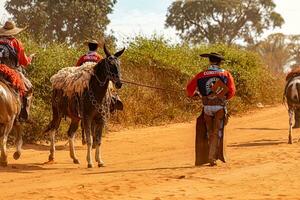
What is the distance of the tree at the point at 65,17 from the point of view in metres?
35.4

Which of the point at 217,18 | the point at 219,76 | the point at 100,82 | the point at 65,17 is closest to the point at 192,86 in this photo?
the point at 219,76

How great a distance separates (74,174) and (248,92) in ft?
58.3

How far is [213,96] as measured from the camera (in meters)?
10.9

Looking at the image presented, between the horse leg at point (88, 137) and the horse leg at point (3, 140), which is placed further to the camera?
the horse leg at point (88, 137)

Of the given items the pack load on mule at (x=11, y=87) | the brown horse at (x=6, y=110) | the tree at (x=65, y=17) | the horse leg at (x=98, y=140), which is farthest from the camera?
the tree at (x=65, y=17)

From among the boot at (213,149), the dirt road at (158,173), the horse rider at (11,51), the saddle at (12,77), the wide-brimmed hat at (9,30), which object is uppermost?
the wide-brimmed hat at (9,30)

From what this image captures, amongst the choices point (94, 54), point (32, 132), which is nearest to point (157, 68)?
point (32, 132)

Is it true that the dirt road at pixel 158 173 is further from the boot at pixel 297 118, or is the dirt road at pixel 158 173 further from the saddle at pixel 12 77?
the boot at pixel 297 118

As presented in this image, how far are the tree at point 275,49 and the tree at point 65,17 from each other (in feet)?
87.5

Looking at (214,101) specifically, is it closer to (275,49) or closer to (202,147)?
(202,147)

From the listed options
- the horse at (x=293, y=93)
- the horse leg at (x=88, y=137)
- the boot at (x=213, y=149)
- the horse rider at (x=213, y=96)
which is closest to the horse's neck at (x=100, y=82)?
the horse leg at (x=88, y=137)

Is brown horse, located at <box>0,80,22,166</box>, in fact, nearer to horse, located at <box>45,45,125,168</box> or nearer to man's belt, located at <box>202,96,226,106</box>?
horse, located at <box>45,45,125,168</box>

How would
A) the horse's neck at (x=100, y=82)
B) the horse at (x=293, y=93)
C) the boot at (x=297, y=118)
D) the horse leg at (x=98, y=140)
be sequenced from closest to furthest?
the horse's neck at (x=100, y=82), the horse leg at (x=98, y=140), the horse at (x=293, y=93), the boot at (x=297, y=118)

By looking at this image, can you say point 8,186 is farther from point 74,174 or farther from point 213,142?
point 213,142
